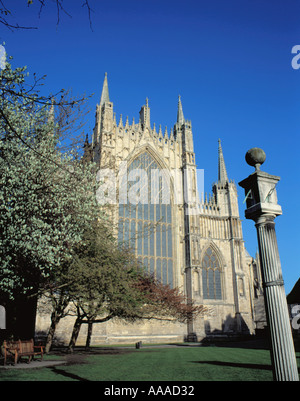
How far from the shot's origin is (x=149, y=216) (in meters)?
28.0

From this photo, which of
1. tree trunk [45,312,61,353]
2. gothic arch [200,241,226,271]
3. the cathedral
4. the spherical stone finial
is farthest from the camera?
gothic arch [200,241,226,271]

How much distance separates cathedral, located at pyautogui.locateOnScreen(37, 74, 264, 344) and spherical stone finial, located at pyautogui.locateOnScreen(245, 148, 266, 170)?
1971 cm

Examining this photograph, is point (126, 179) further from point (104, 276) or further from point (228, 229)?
point (104, 276)

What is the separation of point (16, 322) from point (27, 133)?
25.9ft

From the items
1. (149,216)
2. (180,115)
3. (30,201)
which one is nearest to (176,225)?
(149,216)

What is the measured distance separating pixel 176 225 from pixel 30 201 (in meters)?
19.9

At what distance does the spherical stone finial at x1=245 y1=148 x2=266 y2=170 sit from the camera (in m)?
5.37

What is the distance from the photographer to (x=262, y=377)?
24.2 feet

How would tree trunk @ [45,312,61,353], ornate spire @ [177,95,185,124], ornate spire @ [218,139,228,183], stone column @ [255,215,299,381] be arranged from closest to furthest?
stone column @ [255,215,299,381]
tree trunk @ [45,312,61,353]
ornate spire @ [177,95,185,124]
ornate spire @ [218,139,228,183]

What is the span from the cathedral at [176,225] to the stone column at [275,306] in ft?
65.8

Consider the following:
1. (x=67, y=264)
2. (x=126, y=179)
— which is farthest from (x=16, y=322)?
(x=126, y=179)

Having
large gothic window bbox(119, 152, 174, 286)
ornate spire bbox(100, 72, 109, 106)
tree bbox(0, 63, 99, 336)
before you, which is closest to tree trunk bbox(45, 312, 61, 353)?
tree bbox(0, 63, 99, 336)

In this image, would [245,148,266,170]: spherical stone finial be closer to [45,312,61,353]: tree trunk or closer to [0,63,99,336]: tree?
[0,63,99,336]: tree

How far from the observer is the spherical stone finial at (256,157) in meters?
5.37
